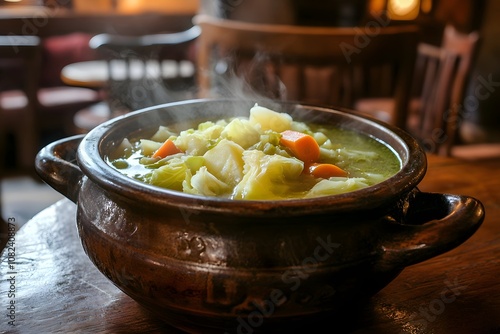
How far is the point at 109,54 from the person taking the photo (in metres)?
4.70

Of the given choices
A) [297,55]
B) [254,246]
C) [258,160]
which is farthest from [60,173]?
[297,55]

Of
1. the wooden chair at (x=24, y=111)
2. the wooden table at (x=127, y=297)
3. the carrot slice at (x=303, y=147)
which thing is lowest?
the wooden chair at (x=24, y=111)

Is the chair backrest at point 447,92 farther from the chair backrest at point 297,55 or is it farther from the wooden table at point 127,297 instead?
the wooden table at point 127,297

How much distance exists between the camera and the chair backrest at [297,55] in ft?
10.9

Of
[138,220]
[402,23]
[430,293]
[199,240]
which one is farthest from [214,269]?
[402,23]

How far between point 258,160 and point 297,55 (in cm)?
220

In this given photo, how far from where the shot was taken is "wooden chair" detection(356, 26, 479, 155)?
4156 mm

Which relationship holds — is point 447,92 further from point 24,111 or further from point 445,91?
point 24,111

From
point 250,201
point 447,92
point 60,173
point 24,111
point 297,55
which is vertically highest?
point 250,201

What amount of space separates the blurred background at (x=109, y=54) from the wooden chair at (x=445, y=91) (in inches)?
3.5

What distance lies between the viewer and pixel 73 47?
26.5 feet

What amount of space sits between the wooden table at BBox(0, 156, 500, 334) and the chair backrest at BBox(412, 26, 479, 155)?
2.61m

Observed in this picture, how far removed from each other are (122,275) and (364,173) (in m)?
0.70

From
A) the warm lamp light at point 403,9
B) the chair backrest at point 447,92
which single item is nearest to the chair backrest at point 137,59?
the chair backrest at point 447,92
